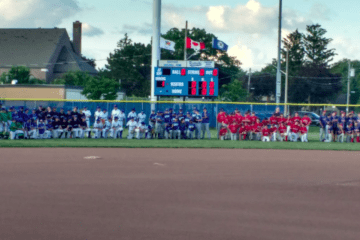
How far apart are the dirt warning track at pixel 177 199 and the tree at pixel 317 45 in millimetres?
87427

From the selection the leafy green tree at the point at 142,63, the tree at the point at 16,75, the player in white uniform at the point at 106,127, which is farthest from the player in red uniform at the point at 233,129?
the leafy green tree at the point at 142,63

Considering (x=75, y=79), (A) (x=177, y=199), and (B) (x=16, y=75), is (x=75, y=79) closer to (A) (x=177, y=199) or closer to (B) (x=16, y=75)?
(B) (x=16, y=75)

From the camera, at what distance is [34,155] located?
18031 millimetres

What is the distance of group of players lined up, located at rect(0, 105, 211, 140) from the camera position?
89.5ft

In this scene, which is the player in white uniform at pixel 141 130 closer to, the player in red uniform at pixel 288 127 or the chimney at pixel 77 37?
the player in red uniform at pixel 288 127

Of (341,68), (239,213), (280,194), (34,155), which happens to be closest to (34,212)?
(239,213)

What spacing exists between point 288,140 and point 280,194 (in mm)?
18794

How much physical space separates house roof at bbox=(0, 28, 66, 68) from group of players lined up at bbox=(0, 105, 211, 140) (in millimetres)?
46170

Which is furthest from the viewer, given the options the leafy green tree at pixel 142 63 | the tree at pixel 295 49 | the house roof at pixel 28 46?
the tree at pixel 295 49

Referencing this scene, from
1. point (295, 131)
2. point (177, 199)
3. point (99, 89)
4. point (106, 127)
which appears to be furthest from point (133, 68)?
point (177, 199)

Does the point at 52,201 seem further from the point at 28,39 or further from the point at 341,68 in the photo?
the point at 341,68

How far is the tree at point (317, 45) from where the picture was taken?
100625 millimetres

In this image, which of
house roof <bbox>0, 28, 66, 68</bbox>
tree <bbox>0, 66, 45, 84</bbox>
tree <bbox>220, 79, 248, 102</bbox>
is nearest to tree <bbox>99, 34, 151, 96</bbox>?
house roof <bbox>0, 28, 66, 68</bbox>

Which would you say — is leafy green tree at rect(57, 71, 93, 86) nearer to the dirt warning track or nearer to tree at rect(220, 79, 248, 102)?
tree at rect(220, 79, 248, 102)
